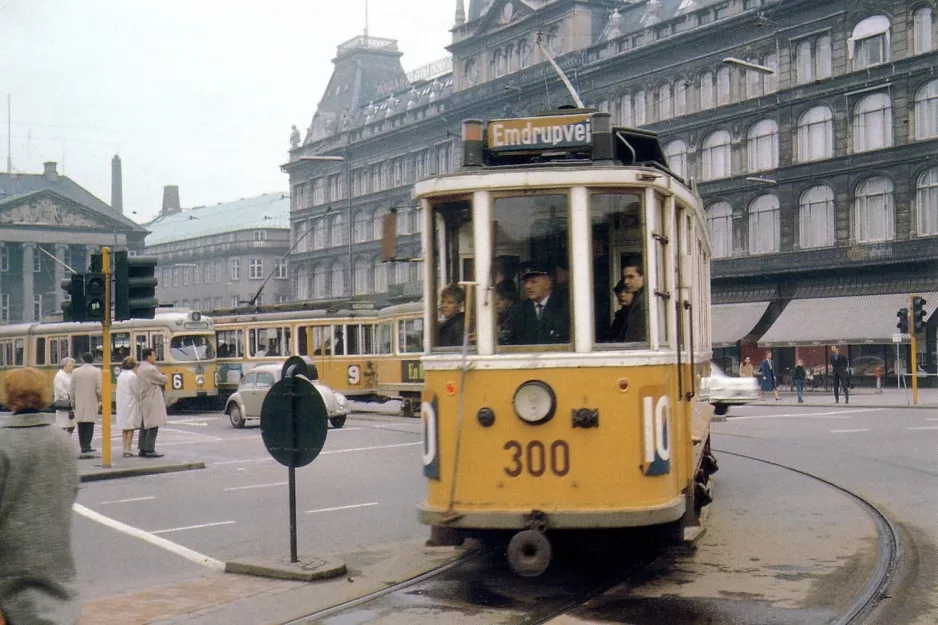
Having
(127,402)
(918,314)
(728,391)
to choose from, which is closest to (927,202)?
(918,314)

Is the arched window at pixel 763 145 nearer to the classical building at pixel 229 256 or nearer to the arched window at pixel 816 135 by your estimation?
the arched window at pixel 816 135

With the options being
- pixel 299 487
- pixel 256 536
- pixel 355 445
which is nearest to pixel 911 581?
pixel 256 536

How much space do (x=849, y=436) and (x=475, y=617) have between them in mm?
16012

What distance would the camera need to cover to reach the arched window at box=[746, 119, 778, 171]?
1825 inches

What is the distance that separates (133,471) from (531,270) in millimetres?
10361

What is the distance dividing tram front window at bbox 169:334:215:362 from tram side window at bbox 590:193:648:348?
1110 inches

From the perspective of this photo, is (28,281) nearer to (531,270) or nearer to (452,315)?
(452,315)

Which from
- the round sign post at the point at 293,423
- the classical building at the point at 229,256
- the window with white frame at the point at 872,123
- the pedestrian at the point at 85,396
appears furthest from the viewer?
the classical building at the point at 229,256

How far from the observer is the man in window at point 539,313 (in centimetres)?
789

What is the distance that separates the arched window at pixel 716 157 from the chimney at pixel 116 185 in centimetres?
8848

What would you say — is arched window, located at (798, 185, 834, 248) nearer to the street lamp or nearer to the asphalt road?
the street lamp

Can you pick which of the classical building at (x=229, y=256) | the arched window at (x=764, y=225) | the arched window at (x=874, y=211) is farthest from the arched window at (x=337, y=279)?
the arched window at (x=874, y=211)

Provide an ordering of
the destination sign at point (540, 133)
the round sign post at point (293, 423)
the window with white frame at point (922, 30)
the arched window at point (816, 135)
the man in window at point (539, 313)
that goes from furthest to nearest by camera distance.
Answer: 1. the arched window at point (816, 135)
2. the window with white frame at point (922, 30)
3. the round sign post at point (293, 423)
4. the destination sign at point (540, 133)
5. the man in window at point (539, 313)

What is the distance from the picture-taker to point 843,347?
43.2 m
